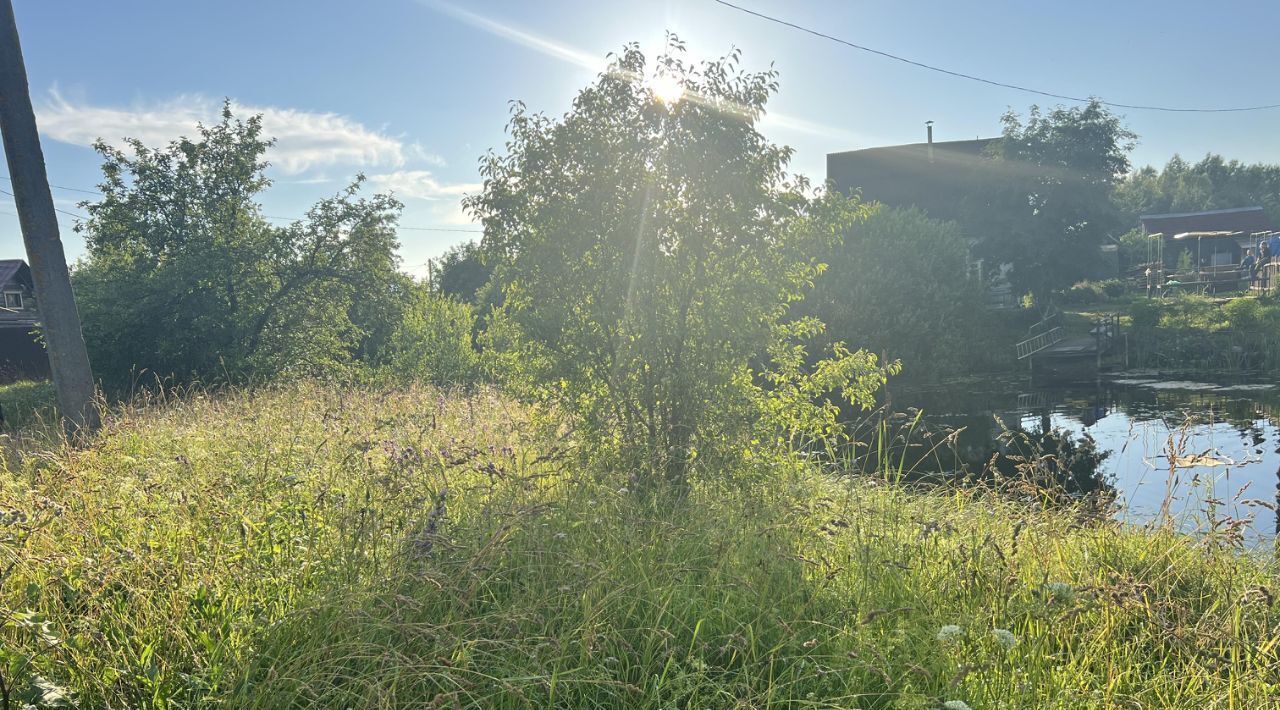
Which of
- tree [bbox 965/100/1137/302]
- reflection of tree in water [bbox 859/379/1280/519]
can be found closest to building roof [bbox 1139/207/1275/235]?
tree [bbox 965/100/1137/302]

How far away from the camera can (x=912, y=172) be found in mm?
39188

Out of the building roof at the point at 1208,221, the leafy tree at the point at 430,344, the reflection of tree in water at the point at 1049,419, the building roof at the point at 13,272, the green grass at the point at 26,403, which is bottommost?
the reflection of tree in water at the point at 1049,419

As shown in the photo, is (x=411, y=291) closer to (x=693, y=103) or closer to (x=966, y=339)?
(x=693, y=103)

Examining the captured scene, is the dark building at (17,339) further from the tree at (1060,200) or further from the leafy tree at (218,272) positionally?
the tree at (1060,200)

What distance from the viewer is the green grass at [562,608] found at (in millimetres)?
2521

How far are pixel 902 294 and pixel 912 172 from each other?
54.7 feet

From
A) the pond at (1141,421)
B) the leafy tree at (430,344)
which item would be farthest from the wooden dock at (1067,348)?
the leafy tree at (430,344)

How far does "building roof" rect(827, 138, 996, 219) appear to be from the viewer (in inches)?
1476

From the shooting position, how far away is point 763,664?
2.90 meters

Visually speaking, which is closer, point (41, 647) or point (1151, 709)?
point (41, 647)

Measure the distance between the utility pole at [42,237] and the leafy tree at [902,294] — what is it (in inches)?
868

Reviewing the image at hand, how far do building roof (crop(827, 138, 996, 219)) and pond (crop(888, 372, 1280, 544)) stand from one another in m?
18.1

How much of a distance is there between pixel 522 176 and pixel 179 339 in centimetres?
1333

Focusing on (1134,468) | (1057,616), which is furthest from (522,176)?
(1134,468)
